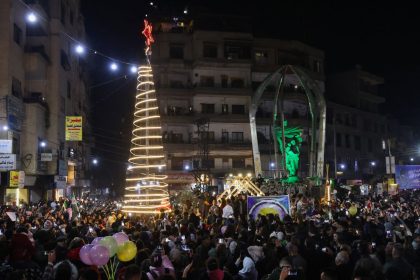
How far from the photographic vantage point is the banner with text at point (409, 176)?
27.2m

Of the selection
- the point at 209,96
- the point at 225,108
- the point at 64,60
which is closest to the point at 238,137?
the point at 225,108

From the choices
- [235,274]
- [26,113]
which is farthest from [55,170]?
[235,274]

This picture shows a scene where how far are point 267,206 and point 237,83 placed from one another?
37.0 metres

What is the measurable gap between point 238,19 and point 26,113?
28.4 metres

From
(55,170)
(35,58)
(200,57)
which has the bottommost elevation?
(55,170)

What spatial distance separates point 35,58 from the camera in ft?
113

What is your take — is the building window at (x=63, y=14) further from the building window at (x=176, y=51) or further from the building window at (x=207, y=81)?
the building window at (x=207, y=81)

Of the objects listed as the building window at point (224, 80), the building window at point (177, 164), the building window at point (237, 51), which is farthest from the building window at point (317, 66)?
the building window at point (177, 164)

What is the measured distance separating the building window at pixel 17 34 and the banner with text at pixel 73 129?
22.2ft

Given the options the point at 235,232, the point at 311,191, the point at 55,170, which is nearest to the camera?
the point at 235,232

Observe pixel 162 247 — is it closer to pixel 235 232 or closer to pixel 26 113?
pixel 235 232

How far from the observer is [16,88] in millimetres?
32406

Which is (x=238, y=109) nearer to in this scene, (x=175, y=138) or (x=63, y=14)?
(x=175, y=138)

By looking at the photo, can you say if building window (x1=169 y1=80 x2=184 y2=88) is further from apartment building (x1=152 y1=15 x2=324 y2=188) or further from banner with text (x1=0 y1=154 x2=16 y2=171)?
banner with text (x1=0 y1=154 x2=16 y2=171)
